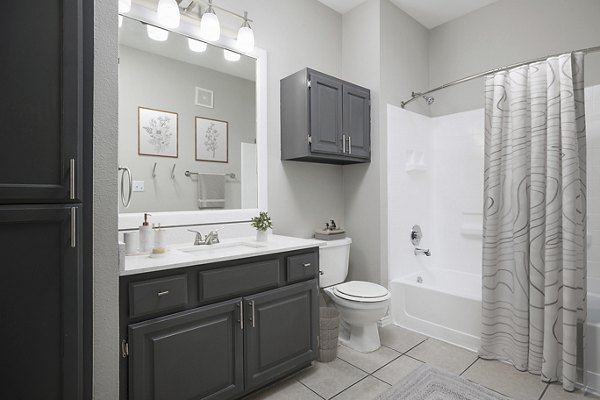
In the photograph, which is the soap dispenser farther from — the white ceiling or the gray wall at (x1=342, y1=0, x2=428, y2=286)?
the white ceiling

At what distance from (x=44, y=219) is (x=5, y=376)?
0.50 metres

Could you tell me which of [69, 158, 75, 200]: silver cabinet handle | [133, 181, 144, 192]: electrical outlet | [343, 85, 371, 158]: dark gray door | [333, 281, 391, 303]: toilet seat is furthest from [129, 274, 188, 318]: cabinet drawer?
[343, 85, 371, 158]: dark gray door

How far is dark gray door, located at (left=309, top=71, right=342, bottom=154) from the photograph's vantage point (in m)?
2.40

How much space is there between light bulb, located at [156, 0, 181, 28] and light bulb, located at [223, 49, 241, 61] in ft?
1.33

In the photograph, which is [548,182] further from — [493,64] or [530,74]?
[493,64]

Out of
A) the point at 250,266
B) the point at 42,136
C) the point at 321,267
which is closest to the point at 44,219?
the point at 42,136

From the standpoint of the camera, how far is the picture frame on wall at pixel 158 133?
1934mm

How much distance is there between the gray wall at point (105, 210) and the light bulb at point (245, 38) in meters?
1.00

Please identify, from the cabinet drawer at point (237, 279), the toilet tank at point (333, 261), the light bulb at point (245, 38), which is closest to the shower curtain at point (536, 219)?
the toilet tank at point (333, 261)

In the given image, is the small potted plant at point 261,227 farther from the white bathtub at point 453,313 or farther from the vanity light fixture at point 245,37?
the white bathtub at point 453,313

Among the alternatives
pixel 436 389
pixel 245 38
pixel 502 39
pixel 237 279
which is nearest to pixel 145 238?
pixel 237 279

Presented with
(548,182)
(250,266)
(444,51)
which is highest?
(444,51)

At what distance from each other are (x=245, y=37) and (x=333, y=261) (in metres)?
1.77

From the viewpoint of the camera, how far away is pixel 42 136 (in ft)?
3.45
